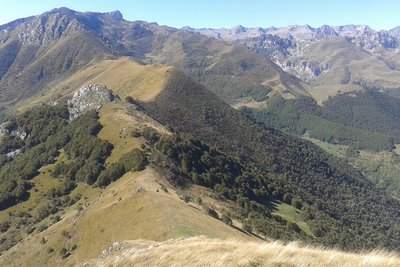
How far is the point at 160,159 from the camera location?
10769 centimetres

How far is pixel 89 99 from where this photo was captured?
7165 inches

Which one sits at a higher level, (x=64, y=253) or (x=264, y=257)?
(x=264, y=257)

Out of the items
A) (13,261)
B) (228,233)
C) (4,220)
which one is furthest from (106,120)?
(228,233)

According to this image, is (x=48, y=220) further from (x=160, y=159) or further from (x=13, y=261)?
(x=160, y=159)

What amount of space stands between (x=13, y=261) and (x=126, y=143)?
4903cm

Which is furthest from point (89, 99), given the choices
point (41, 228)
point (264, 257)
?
point (264, 257)

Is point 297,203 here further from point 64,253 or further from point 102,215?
point 64,253

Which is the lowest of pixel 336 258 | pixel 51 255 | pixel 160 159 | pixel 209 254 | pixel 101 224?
pixel 51 255

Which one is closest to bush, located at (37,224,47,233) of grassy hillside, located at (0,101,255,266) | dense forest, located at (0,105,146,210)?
grassy hillside, located at (0,101,255,266)

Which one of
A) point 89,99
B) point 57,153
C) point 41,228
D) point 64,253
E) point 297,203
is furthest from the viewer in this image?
point 89,99

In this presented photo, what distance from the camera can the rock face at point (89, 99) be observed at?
177012 millimetres

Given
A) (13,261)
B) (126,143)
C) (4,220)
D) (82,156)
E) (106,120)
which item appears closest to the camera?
(13,261)

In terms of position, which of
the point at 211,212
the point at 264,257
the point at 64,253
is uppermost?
the point at 264,257

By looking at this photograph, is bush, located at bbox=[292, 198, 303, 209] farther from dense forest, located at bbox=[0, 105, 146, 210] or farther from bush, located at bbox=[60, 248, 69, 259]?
bush, located at bbox=[60, 248, 69, 259]
